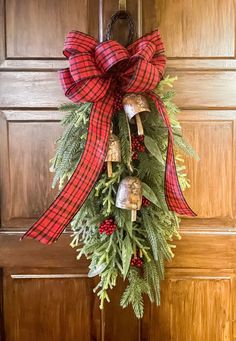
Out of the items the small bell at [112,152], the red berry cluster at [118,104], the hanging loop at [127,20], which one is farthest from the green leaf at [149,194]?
the hanging loop at [127,20]

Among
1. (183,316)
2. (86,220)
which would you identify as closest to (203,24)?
(86,220)

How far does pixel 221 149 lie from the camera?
4.02 feet

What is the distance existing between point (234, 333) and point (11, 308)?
0.76m

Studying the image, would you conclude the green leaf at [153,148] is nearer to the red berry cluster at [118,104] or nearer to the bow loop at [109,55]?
the red berry cluster at [118,104]

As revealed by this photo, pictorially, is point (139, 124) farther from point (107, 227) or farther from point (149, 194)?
point (107, 227)

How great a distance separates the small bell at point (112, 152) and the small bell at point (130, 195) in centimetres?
5

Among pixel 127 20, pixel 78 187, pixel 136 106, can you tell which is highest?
pixel 127 20

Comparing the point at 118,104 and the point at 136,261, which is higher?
the point at 118,104

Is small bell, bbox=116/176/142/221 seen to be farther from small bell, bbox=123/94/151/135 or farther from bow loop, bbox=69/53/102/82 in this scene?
bow loop, bbox=69/53/102/82

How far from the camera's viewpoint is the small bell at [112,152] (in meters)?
1.00

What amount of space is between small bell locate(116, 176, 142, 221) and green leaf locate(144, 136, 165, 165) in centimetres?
8

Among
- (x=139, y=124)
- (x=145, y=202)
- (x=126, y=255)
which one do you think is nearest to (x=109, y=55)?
(x=139, y=124)

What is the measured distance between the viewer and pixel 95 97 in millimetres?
1005

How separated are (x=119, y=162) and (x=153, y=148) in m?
0.10
